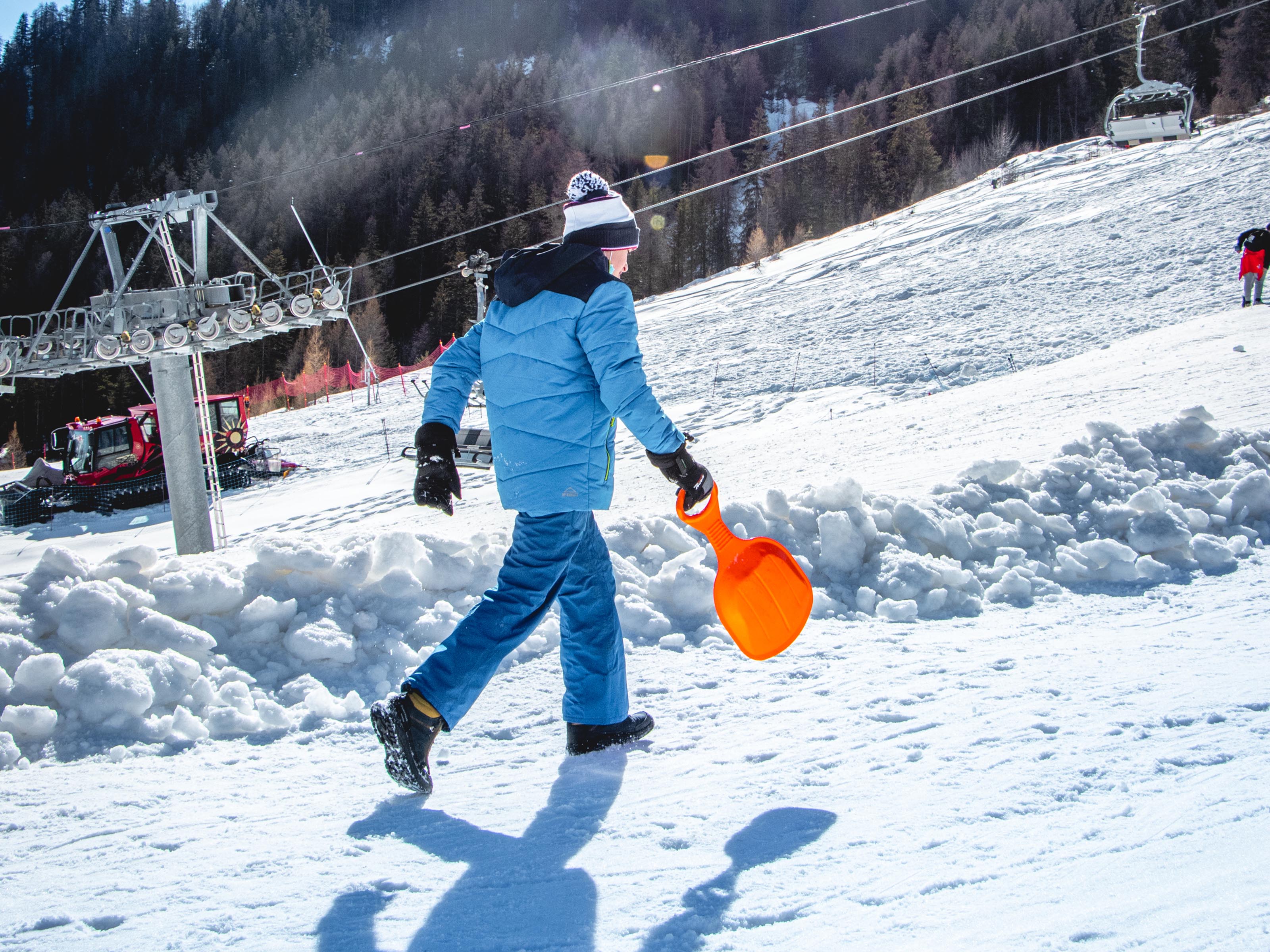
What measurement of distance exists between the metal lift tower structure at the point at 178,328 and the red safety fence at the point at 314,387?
50.4 feet

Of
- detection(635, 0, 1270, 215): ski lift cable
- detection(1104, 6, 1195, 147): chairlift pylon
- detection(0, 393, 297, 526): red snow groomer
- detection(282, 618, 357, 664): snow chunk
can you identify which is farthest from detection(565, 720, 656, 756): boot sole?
detection(1104, 6, 1195, 147): chairlift pylon

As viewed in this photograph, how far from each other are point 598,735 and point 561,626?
33cm

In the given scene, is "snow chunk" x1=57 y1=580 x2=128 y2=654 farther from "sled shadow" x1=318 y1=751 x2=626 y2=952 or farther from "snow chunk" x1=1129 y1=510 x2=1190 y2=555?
"snow chunk" x1=1129 y1=510 x2=1190 y2=555

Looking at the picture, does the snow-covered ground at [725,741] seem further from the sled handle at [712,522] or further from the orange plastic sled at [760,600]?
the sled handle at [712,522]

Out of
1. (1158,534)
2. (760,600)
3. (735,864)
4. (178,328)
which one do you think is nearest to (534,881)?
(735,864)

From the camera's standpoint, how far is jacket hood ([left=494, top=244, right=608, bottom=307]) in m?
2.22

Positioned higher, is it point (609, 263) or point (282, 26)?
point (282, 26)

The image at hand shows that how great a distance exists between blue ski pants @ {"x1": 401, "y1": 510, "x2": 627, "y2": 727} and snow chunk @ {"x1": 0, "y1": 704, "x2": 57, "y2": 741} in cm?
111

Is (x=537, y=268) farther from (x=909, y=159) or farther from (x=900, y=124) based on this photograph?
(x=909, y=159)

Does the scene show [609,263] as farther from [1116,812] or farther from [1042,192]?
[1042,192]

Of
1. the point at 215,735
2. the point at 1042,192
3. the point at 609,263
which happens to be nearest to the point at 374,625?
the point at 215,735

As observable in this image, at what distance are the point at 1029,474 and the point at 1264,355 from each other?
5.31 m

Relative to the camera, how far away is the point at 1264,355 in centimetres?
749

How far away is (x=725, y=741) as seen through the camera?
7.70 ft
